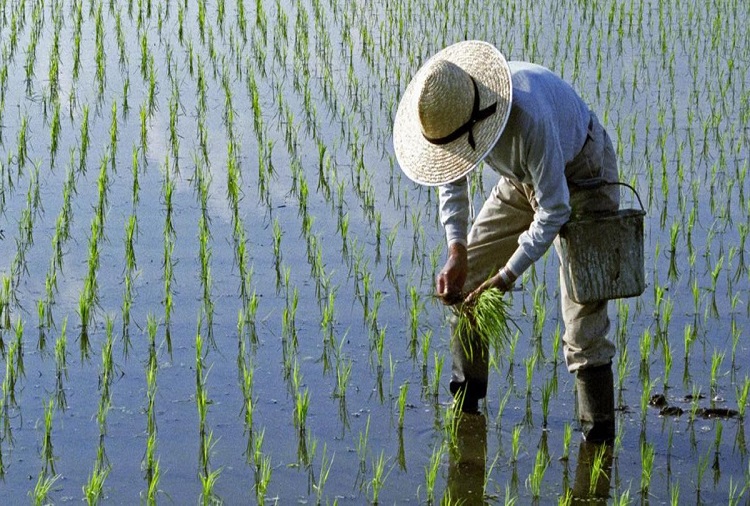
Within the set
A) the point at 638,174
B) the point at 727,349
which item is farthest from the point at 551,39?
the point at 727,349

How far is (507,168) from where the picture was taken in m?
3.37

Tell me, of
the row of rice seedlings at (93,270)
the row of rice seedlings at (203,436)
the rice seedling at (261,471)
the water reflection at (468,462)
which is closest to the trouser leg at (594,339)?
the water reflection at (468,462)

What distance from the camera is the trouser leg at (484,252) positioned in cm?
369

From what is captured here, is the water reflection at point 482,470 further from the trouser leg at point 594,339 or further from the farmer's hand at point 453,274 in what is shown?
the farmer's hand at point 453,274

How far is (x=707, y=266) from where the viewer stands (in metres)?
5.06

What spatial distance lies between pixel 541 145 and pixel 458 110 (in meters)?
0.23

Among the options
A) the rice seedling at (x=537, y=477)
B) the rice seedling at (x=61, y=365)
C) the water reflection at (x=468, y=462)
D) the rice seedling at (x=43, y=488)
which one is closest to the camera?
the rice seedling at (x=43, y=488)

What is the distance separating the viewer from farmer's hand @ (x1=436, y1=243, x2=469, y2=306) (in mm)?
3580

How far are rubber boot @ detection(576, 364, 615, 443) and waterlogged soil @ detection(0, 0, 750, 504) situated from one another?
3.1 inches

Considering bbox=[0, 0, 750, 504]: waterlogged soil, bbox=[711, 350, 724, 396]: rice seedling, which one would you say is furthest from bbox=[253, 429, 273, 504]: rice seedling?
bbox=[711, 350, 724, 396]: rice seedling

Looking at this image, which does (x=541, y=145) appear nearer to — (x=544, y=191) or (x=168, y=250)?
(x=544, y=191)

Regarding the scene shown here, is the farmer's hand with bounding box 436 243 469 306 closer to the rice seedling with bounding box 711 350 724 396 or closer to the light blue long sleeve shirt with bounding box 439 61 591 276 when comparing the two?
the light blue long sleeve shirt with bounding box 439 61 591 276

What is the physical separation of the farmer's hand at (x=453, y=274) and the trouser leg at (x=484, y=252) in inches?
7.0

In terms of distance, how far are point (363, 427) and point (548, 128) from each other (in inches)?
45.9
